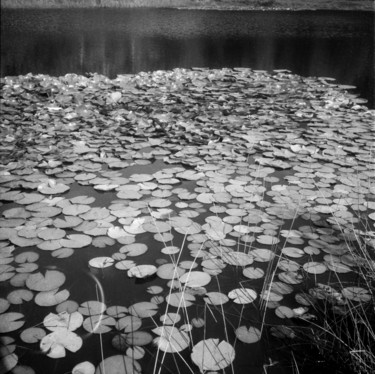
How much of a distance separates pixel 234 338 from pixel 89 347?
19.5 inches

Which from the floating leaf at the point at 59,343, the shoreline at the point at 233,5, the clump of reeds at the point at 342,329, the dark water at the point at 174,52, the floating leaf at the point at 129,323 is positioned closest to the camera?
the clump of reeds at the point at 342,329

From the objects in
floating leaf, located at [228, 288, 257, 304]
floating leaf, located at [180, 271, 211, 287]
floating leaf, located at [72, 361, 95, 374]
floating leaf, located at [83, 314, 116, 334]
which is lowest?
floating leaf, located at [72, 361, 95, 374]

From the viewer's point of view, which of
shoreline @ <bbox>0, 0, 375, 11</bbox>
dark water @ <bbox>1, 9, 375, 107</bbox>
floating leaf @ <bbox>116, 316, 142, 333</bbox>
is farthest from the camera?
shoreline @ <bbox>0, 0, 375, 11</bbox>

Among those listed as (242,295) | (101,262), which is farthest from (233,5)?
(242,295)

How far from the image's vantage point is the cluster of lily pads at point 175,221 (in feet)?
4.47

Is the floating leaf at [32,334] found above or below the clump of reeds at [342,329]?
below

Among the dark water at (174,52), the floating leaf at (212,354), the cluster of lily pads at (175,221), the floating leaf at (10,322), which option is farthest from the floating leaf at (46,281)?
the dark water at (174,52)

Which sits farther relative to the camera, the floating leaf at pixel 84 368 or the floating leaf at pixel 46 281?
the floating leaf at pixel 46 281

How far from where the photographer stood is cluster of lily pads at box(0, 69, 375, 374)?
4.47 feet

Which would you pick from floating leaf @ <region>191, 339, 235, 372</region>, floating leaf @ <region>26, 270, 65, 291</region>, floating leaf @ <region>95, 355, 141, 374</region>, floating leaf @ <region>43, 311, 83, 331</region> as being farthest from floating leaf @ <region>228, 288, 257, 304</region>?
floating leaf @ <region>26, 270, 65, 291</region>

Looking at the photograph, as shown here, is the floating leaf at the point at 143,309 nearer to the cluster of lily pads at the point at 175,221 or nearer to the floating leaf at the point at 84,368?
the cluster of lily pads at the point at 175,221

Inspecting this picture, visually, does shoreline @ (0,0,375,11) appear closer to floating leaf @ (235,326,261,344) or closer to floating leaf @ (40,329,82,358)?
floating leaf @ (40,329,82,358)

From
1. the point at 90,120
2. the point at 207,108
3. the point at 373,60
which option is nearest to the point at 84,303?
the point at 90,120

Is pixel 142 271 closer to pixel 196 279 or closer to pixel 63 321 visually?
pixel 196 279
